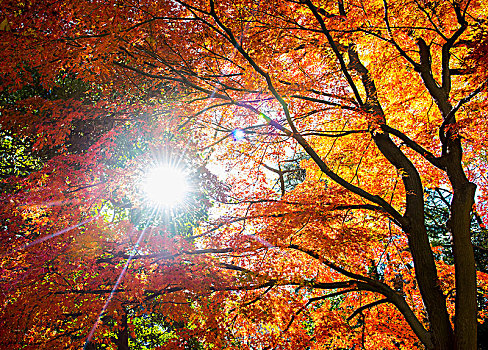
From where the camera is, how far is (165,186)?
26.5 feet

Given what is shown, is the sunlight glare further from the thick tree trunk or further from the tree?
the thick tree trunk

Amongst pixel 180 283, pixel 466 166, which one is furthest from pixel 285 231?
pixel 466 166

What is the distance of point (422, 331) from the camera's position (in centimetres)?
399

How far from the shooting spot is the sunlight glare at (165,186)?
23.9 feet

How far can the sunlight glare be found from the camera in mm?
7292

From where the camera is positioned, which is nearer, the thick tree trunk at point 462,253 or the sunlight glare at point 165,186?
the thick tree trunk at point 462,253

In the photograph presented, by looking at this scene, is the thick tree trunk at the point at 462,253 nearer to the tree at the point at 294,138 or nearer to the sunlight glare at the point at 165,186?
the tree at the point at 294,138

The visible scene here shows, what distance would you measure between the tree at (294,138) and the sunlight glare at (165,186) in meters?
0.94

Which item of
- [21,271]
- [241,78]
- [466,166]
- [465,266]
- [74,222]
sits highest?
[466,166]

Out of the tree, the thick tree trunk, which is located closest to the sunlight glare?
the tree

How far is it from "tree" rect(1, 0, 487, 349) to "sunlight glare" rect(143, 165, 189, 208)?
941 mm

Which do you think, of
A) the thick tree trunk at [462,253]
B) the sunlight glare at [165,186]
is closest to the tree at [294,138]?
the thick tree trunk at [462,253]

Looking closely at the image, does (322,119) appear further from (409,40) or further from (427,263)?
(427,263)

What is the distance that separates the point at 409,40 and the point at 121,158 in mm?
8376
